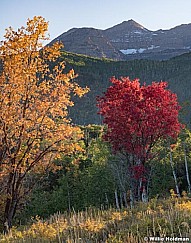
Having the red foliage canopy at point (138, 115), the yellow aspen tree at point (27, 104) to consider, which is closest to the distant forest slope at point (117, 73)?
the red foliage canopy at point (138, 115)

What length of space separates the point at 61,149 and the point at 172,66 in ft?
431

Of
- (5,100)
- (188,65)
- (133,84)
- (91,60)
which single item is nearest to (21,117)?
(5,100)

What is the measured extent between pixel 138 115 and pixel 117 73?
136049 mm

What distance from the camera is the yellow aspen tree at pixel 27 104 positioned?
8617 millimetres

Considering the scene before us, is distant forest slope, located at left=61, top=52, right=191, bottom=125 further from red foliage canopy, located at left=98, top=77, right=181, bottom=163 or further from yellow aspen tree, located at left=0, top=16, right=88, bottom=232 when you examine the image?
yellow aspen tree, located at left=0, top=16, right=88, bottom=232

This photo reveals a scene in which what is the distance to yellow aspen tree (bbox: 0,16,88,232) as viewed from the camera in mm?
8617

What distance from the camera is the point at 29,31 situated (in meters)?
9.15

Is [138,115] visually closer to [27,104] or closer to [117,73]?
[27,104]

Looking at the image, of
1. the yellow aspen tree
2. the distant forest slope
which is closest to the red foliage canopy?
the yellow aspen tree

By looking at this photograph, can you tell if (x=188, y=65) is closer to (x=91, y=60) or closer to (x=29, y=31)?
(x=91, y=60)

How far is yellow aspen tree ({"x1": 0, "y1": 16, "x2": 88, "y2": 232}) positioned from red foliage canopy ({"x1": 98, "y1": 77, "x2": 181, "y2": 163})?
1762mm

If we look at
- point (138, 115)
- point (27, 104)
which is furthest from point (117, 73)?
point (27, 104)

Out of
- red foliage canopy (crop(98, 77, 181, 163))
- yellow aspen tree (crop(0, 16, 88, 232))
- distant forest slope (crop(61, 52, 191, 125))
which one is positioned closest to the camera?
yellow aspen tree (crop(0, 16, 88, 232))

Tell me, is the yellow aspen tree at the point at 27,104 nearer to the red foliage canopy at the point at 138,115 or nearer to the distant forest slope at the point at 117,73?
the red foliage canopy at the point at 138,115
